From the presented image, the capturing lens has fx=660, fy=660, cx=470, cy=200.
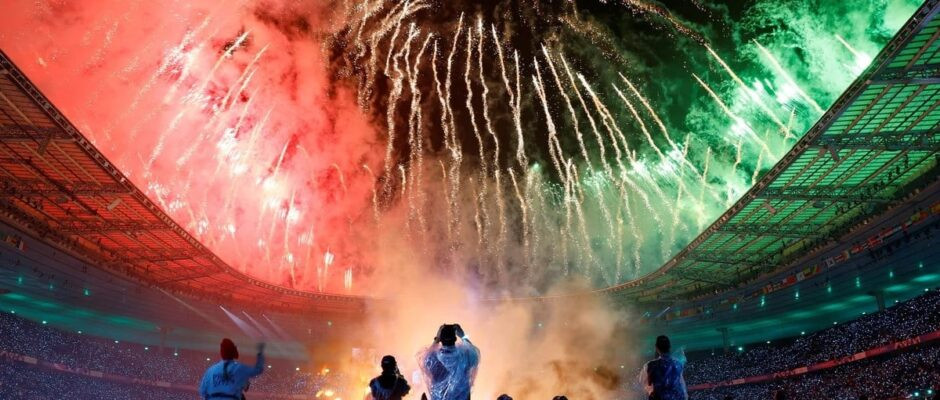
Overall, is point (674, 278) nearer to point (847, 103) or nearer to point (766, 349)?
point (766, 349)

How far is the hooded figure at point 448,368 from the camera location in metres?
6.57

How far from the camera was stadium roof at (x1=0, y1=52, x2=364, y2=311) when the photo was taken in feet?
62.8

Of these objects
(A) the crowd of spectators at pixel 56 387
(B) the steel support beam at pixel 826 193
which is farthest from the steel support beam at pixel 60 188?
(B) the steel support beam at pixel 826 193

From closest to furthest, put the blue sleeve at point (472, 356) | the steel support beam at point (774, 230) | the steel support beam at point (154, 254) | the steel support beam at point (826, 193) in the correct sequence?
the blue sleeve at point (472, 356)
the steel support beam at point (826, 193)
the steel support beam at point (774, 230)
the steel support beam at point (154, 254)

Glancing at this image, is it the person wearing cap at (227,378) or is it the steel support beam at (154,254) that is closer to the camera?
the person wearing cap at (227,378)

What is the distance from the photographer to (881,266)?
101 feet

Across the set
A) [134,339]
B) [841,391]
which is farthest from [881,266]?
[134,339]

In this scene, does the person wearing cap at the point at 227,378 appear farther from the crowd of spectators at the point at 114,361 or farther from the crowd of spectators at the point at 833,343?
the crowd of spectators at the point at 114,361

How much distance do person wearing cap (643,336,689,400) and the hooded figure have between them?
1.91 meters

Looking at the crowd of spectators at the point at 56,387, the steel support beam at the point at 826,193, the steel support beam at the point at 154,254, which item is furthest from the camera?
the crowd of spectators at the point at 56,387

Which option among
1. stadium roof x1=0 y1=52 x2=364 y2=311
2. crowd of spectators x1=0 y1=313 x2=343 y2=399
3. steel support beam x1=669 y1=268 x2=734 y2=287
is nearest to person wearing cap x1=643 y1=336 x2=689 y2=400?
stadium roof x1=0 y1=52 x2=364 y2=311

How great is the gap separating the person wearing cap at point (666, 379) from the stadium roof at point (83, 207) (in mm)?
16803

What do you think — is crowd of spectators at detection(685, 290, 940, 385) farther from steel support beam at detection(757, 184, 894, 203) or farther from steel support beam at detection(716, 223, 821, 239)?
steel support beam at detection(757, 184, 894, 203)

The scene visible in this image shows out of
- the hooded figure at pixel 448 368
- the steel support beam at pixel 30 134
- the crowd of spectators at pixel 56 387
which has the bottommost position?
the hooded figure at pixel 448 368
